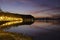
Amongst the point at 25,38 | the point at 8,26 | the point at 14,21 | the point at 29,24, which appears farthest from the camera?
the point at 29,24

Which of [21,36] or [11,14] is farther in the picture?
[11,14]

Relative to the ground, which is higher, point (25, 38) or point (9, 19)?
point (9, 19)

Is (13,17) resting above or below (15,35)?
above

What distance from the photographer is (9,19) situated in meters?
3.69

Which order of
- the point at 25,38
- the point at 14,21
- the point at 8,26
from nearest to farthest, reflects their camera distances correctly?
the point at 25,38, the point at 8,26, the point at 14,21

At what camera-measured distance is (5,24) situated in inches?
141

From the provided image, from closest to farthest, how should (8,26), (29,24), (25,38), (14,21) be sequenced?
1. (25,38)
2. (8,26)
3. (14,21)
4. (29,24)

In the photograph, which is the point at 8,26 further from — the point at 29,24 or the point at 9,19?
the point at 29,24

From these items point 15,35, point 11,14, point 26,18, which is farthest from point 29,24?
point 15,35

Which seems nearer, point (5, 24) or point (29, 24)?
point (5, 24)

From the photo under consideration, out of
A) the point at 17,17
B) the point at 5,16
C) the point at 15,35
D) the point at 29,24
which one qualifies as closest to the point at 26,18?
the point at 29,24

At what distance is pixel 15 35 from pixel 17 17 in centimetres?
129

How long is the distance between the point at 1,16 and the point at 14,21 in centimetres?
35

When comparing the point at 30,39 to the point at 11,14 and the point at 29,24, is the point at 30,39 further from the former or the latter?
the point at 29,24
